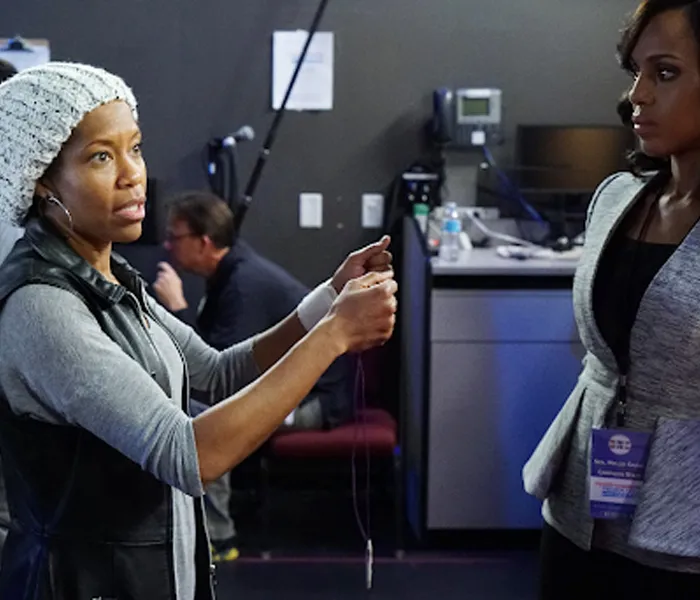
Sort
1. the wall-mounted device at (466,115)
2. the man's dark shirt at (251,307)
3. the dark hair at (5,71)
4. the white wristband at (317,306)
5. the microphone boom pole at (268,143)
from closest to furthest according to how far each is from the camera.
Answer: the white wristband at (317,306)
the dark hair at (5,71)
the man's dark shirt at (251,307)
the microphone boom pole at (268,143)
the wall-mounted device at (466,115)

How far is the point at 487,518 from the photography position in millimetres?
3301

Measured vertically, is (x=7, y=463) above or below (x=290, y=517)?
above

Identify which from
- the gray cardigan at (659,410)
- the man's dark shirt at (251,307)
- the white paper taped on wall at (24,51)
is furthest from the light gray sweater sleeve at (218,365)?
the white paper taped on wall at (24,51)

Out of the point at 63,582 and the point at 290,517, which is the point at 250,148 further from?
the point at 63,582

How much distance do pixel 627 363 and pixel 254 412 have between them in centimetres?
61

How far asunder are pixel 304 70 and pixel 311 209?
1.72ft

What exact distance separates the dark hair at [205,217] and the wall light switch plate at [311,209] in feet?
1.83

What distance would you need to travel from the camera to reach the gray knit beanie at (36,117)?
4.06 ft

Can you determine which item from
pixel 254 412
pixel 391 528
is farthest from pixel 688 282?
pixel 391 528

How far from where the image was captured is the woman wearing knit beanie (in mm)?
1175

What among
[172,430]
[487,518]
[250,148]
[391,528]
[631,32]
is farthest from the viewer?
[250,148]

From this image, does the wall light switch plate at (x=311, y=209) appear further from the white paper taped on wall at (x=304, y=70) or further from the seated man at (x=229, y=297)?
the seated man at (x=229, y=297)

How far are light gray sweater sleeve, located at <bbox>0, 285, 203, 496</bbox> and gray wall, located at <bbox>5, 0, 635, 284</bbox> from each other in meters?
2.69

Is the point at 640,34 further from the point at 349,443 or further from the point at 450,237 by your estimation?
the point at 349,443
